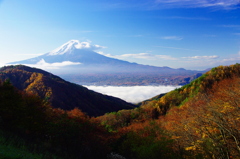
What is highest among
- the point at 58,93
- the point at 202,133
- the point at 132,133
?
the point at 202,133

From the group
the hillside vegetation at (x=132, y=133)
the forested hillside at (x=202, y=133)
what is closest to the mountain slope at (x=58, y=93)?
the hillside vegetation at (x=132, y=133)

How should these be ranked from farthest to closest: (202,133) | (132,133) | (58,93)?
1. (58,93)
2. (132,133)
3. (202,133)

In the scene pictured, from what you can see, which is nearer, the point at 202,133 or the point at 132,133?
the point at 202,133

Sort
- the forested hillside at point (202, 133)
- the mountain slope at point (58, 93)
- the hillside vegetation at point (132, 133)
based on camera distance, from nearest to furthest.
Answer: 1. the forested hillside at point (202, 133)
2. the hillside vegetation at point (132, 133)
3. the mountain slope at point (58, 93)

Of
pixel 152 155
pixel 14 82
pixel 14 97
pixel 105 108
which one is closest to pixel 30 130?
pixel 14 97

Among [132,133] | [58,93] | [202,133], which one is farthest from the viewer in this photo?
[58,93]

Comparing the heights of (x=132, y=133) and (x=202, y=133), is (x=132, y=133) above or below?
below

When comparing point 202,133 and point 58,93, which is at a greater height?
point 202,133

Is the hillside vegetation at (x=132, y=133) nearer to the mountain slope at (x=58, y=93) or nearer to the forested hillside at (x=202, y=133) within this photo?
the forested hillside at (x=202, y=133)

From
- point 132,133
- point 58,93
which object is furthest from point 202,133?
point 58,93

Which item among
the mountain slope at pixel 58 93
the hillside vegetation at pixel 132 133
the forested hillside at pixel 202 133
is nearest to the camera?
the forested hillside at pixel 202 133

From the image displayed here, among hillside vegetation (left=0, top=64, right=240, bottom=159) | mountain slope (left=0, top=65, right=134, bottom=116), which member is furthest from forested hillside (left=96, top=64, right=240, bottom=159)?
mountain slope (left=0, top=65, right=134, bottom=116)

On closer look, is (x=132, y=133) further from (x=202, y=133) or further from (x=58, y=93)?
(x=58, y=93)

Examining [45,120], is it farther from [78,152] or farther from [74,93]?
[74,93]
